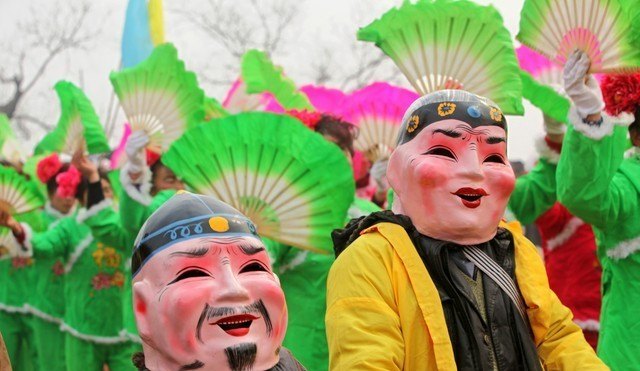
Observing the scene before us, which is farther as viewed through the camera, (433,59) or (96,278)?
(96,278)

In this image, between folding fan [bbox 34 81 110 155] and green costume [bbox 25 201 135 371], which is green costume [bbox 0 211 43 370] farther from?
folding fan [bbox 34 81 110 155]

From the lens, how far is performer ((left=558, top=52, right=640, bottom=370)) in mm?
4238

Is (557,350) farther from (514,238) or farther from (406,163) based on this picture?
(406,163)

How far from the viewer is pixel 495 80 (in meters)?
5.14

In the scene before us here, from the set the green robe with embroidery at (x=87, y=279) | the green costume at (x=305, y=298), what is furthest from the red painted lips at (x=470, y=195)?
the green robe with embroidery at (x=87, y=279)

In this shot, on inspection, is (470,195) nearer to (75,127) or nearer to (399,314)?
(399,314)

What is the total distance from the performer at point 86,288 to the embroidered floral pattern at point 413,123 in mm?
4001

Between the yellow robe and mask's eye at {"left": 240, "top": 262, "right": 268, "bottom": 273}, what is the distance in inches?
15.2

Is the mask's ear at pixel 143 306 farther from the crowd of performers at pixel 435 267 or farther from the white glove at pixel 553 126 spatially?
the white glove at pixel 553 126

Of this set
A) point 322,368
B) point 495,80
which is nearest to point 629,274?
point 495,80

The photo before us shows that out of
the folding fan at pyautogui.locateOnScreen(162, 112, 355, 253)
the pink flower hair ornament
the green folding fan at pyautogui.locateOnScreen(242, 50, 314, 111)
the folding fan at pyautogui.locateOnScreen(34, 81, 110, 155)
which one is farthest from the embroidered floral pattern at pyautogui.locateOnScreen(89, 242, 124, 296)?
the folding fan at pyautogui.locateOnScreen(162, 112, 355, 253)

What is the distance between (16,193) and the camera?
739 cm

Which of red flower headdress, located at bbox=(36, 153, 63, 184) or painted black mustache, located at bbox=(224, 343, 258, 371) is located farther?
red flower headdress, located at bbox=(36, 153, 63, 184)

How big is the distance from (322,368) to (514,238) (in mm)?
2490
